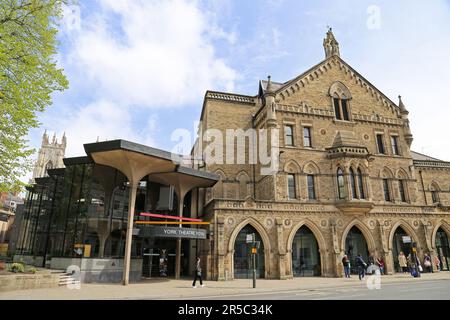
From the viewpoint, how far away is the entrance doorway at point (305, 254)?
24375 millimetres

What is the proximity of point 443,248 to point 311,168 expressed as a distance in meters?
14.9

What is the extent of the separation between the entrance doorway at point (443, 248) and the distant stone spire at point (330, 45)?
2113cm

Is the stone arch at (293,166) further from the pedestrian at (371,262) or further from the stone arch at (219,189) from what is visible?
the pedestrian at (371,262)

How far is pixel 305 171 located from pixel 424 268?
12954 mm

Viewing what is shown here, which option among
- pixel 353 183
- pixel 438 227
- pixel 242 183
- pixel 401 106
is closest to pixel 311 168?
pixel 353 183

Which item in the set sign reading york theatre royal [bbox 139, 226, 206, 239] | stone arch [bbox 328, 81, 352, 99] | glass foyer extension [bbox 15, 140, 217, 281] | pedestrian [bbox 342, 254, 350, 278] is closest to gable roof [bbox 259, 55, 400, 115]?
stone arch [bbox 328, 81, 352, 99]

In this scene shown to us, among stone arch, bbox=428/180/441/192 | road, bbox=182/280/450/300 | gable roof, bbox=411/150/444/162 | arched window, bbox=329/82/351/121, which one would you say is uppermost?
arched window, bbox=329/82/351/121

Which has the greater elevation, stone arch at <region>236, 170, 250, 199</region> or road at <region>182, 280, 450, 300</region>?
stone arch at <region>236, 170, 250, 199</region>

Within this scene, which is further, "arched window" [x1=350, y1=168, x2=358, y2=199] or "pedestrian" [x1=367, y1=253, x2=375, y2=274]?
"arched window" [x1=350, y1=168, x2=358, y2=199]

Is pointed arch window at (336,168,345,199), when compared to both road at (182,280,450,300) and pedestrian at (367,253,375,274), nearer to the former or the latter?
pedestrian at (367,253,375,274)

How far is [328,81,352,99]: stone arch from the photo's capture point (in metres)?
30.9

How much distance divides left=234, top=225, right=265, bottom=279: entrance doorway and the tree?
1512cm

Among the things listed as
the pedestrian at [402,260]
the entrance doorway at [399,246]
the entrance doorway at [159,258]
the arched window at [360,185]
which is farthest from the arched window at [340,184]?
the entrance doorway at [159,258]

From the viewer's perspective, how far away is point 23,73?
42.1 feet
